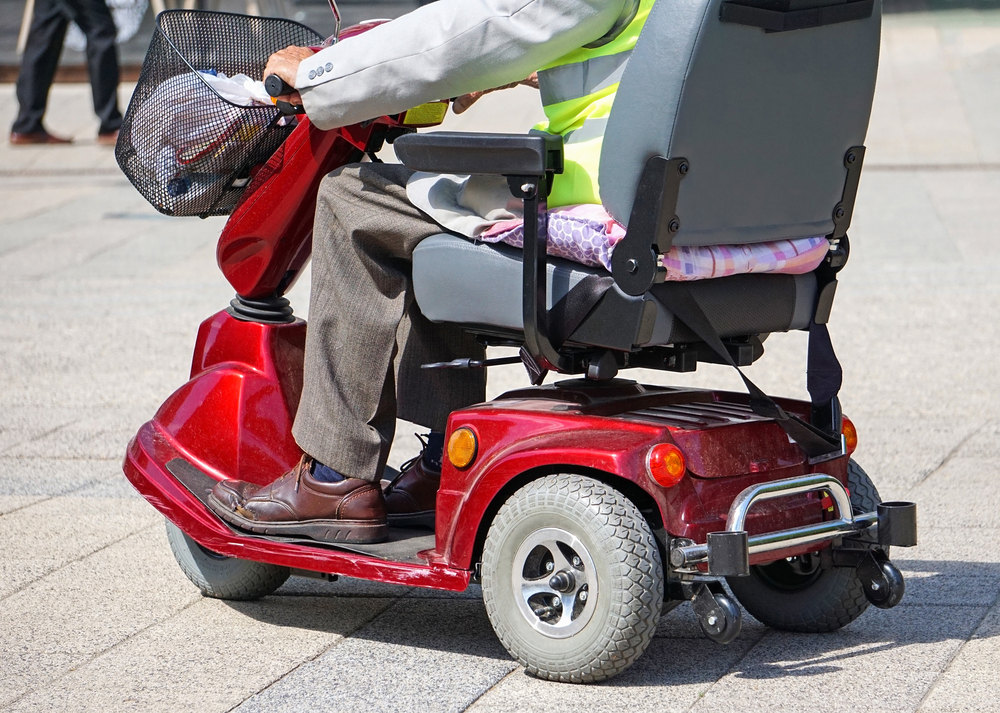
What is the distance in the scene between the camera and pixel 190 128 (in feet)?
10.1

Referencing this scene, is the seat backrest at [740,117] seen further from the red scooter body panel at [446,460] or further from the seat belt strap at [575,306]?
the red scooter body panel at [446,460]

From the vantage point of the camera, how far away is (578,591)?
2.71 meters

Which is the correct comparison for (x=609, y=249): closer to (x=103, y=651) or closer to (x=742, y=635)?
(x=742, y=635)

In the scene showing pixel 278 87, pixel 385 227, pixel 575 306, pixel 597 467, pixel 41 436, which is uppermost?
pixel 278 87

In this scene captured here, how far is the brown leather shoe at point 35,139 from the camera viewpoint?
10.8 m

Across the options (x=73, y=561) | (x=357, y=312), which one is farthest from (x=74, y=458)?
(x=357, y=312)

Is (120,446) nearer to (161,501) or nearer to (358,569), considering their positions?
(161,501)

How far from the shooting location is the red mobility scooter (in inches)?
99.5

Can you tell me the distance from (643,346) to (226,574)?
125 centimetres

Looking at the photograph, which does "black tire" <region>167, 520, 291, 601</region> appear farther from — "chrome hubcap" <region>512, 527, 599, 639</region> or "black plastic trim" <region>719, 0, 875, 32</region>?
"black plastic trim" <region>719, 0, 875, 32</region>

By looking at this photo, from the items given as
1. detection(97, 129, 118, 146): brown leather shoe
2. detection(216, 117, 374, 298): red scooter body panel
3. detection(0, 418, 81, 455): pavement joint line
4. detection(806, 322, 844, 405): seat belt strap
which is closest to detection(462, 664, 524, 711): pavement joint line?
detection(806, 322, 844, 405): seat belt strap

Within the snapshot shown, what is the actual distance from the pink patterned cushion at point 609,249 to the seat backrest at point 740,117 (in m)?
0.04

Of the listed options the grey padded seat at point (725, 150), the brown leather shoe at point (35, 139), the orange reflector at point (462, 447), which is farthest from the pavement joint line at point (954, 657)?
the brown leather shoe at point (35, 139)

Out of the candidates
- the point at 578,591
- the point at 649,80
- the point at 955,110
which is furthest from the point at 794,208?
the point at 955,110
